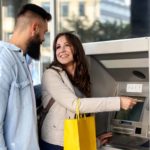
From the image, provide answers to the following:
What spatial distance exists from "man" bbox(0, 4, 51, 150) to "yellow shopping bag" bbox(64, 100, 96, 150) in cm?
19

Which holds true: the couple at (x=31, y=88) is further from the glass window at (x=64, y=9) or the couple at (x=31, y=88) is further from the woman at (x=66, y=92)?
the glass window at (x=64, y=9)

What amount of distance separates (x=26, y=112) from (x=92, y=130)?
40cm

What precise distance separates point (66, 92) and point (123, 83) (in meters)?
0.66

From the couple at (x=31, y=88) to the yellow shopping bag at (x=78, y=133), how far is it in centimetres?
7

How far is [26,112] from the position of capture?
1717 millimetres

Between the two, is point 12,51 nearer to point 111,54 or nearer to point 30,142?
point 30,142

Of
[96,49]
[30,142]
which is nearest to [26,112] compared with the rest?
[30,142]

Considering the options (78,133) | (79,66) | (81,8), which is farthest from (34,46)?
(81,8)

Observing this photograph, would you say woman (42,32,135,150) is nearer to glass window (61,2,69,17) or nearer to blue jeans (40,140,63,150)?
blue jeans (40,140,63,150)

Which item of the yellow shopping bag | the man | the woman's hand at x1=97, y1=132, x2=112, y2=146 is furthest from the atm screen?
the man

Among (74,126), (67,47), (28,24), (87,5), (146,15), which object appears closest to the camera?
(74,126)

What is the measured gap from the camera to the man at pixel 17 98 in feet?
5.42

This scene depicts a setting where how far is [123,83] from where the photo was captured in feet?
7.57

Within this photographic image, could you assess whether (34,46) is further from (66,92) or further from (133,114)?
(133,114)
